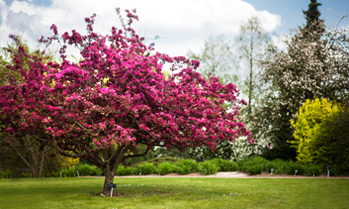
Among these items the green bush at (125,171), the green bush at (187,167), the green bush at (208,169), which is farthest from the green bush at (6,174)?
the green bush at (208,169)

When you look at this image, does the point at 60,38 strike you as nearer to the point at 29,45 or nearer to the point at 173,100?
the point at 173,100

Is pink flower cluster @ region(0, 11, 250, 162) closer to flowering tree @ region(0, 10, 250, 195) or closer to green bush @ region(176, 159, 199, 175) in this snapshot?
flowering tree @ region(0, 10, 250, 195)

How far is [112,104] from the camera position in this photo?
29.4ft

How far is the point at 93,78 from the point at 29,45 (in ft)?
56.4

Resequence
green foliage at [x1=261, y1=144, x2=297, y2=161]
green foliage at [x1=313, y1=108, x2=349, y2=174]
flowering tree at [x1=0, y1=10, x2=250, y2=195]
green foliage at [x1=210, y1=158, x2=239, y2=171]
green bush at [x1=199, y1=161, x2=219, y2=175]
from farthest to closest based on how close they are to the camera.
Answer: green foliage at [x1=261, y1=144, x2=297, y2=161], green foliage at [x1=210, y1=158, x2=239, y2=171], green bush at [x1=199, y1=161, x2=219, y2=175], green foliage at [x1=313, y1=108, x2=349, y2=174], flowering tree at [x1=0, y1=10, x2=250, y2=195]

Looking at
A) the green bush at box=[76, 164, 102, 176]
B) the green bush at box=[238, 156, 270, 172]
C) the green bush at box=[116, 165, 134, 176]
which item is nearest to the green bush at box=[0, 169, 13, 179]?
the green bush at box=[76, 164, 102, 176]

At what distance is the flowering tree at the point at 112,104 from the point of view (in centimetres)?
884

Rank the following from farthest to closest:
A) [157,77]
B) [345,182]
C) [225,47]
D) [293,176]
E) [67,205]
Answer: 1. [225,47]
2. [293,176]
3. [345,182]
4. [157,77]
5. [67,205]

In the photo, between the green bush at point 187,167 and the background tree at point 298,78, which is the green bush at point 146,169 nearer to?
the green bush at point 187,167

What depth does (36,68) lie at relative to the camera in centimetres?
1062

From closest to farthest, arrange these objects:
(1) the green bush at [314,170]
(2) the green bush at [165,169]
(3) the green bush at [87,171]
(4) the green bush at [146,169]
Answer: (1) the green bush at [314,170], (2) the green bush at [165,169], (4) the green bush at [146,169], (3) the green bush at [87,171]

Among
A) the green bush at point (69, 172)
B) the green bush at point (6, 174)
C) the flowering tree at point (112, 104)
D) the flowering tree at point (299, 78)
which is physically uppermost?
the flowering tree at point (299, 78)

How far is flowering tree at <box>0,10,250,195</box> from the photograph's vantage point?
29.0 ft

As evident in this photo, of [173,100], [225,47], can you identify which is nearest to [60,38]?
[173,100]
